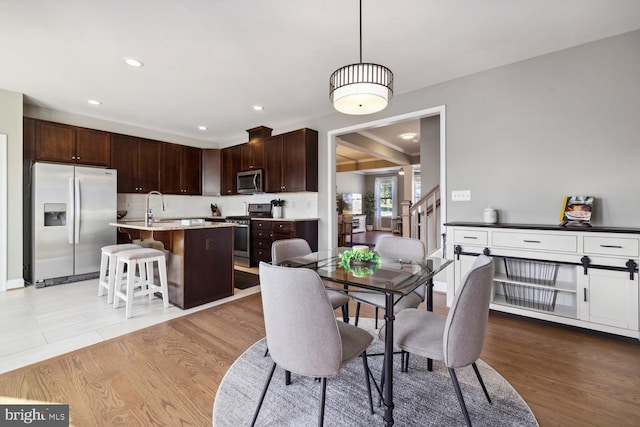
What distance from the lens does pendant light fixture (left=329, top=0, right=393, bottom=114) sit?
1.79 metres

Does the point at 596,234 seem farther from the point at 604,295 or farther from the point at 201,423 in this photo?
the point at 201,423

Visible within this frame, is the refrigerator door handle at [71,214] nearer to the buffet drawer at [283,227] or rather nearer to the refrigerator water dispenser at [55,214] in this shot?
the refrigerator water dispenser at [55,214]

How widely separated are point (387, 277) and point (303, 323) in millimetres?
578

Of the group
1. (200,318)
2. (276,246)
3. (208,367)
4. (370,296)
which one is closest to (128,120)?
(200,318)

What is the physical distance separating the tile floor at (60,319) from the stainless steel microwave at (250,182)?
2222 mm

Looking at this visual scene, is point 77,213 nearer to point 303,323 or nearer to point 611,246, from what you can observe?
point 303,323

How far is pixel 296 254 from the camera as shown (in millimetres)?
2379

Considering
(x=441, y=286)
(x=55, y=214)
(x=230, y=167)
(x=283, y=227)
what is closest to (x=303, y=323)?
(x=441, y=286)

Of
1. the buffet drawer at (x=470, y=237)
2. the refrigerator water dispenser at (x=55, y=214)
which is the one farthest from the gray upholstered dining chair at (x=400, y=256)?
the refrigerator water dispenser at (x=55, y=214)

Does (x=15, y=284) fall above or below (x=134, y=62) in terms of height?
below

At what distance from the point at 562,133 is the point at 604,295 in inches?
60.5

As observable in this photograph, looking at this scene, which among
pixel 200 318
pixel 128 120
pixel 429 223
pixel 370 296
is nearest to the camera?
pixel 370 296

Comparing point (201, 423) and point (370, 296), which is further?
point (370, 296)

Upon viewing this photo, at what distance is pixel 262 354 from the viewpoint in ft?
7.03
